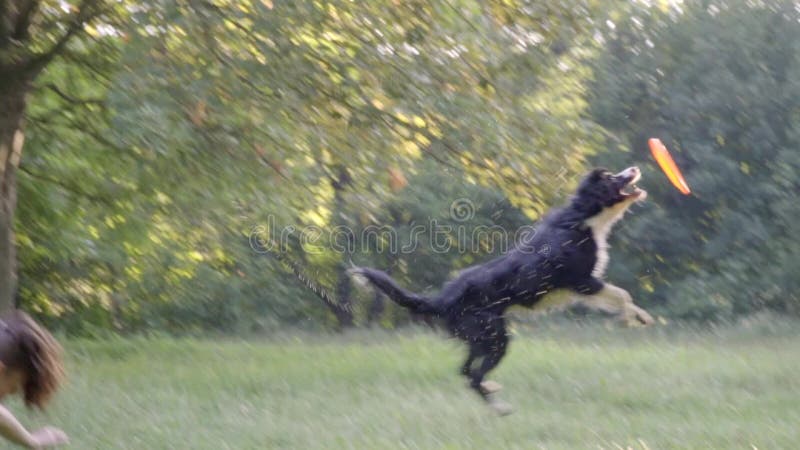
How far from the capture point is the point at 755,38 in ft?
85.8

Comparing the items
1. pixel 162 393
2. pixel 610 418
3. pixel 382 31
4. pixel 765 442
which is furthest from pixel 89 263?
pixel 765 442

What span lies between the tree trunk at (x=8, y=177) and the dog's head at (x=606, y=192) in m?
5.14

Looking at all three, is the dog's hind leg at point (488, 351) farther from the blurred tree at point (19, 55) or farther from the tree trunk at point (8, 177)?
the tree trunk at point (8, 177)

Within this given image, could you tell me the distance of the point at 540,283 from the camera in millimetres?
9344

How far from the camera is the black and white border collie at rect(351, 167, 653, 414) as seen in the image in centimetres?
936

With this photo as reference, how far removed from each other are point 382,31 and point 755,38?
58.3 ft

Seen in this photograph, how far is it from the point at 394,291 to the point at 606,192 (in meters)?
1.89

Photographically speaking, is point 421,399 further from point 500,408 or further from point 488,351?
point 500,408

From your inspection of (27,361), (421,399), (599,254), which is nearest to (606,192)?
(599,254)

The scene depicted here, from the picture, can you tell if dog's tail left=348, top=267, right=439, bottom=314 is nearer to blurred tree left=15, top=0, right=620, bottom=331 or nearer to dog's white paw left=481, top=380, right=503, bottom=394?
dog's white paw left=481, top=380, right=503, bottom=394

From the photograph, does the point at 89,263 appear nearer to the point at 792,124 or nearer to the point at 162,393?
the point at 162,393

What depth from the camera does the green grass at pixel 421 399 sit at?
810 cm

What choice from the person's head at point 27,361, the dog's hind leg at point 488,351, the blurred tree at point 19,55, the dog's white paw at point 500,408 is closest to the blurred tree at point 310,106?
the blurred tree at point 19,55

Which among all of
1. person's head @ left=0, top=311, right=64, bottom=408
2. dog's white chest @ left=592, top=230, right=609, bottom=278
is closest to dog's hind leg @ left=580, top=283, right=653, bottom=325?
dog's white chest @ left=592, top=230, right=609, bottom=278
